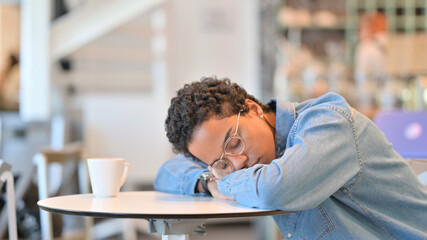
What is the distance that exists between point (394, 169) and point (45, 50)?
384 cm

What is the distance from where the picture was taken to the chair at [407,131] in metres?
2.17

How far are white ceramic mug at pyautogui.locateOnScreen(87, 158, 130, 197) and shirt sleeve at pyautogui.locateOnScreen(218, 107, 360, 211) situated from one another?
Result: 0.33 metres

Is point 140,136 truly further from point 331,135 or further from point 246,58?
point 331,135

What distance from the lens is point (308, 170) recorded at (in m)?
1.15

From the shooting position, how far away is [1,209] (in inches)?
159

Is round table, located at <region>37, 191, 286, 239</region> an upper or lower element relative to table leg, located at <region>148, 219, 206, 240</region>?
upper

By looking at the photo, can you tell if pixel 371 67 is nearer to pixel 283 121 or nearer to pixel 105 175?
pixel 283 121

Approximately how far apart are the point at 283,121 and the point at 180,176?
1.24 ft

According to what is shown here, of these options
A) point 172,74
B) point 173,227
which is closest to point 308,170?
point 173,227

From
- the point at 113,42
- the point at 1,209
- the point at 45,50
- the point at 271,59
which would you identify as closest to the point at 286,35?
the point at 271,59

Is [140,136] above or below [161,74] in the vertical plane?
below

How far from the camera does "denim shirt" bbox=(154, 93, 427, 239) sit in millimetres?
1150

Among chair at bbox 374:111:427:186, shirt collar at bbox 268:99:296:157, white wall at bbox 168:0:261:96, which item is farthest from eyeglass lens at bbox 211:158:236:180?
white wall at bbox 168:0:261:96

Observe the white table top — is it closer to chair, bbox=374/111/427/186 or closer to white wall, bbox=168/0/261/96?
chair, bbox=374/111/427/186
